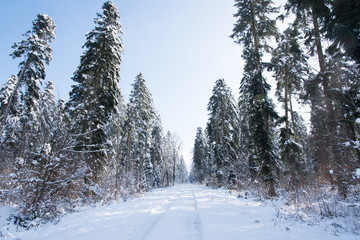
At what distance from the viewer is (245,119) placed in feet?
74.8

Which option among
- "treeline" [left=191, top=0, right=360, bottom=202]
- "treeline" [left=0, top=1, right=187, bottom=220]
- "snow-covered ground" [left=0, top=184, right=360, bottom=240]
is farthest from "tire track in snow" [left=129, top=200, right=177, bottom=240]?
"treeline" [left=191, top=0, right=360, bottom=202]

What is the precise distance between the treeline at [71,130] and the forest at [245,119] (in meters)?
0.05

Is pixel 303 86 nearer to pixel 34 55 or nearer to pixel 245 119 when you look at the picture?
pixel 245 119

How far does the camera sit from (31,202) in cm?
577

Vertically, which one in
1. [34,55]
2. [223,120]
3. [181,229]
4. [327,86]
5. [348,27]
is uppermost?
[34,55]

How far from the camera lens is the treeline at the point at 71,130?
6.12m

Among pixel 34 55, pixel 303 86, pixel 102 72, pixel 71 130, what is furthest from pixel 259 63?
pixel 34 55

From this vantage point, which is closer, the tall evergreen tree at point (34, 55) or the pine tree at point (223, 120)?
the tall evergreen tree at point (34, 55)

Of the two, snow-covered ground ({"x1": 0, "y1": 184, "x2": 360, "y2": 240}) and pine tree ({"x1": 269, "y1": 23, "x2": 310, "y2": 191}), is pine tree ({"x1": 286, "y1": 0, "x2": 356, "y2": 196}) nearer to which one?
pine tree ({"x1": 269, "y1": 23, "x2": 310, "y2": 191})

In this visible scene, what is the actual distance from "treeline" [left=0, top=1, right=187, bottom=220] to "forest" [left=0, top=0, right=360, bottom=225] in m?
0.05

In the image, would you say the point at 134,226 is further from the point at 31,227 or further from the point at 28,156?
the point at 28,156

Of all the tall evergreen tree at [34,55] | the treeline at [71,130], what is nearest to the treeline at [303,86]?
the treeline at [71,130]

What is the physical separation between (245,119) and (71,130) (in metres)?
20.4

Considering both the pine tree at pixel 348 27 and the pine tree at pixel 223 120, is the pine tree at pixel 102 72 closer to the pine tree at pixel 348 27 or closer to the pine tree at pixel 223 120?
the pine tree at pixel 348 27
